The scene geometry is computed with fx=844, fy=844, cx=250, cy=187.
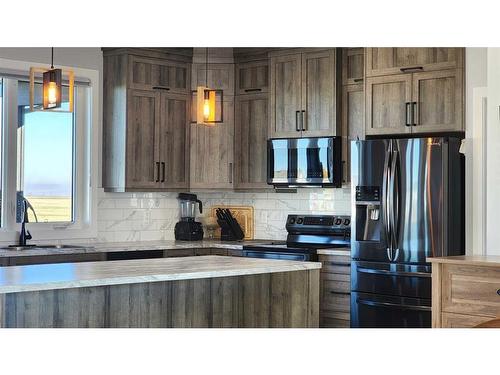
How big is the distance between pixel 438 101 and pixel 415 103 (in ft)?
0.64

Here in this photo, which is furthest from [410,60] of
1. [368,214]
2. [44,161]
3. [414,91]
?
[44,161]

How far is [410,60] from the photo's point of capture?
248 inches

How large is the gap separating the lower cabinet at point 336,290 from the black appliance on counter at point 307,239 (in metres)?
0.15

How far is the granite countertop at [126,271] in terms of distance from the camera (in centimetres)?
355

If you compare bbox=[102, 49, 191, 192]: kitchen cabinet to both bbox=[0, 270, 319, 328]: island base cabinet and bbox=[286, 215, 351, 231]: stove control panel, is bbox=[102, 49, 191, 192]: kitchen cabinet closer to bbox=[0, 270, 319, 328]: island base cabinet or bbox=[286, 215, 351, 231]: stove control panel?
bbox=[286, 215, 351, 231]: stove control panel

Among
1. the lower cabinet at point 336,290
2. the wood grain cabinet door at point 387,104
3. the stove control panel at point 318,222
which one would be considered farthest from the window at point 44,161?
the wood grain cabinet door at point 387,104

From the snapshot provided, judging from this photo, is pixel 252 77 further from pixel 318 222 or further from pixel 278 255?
pixel 278 255

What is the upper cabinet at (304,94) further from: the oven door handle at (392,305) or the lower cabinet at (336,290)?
the oven door handle at (392,305)

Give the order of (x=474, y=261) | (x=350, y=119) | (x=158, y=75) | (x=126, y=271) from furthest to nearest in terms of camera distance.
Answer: (x=158, y=75) < (x=350, y=119) < (x=474, y=261) < (x=126, y=271)

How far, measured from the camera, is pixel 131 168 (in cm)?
717

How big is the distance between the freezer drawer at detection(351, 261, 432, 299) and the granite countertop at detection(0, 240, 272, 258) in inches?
46.6

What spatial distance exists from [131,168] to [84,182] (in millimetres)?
463
